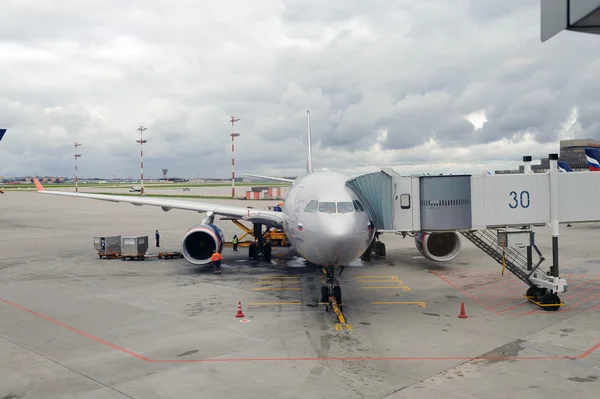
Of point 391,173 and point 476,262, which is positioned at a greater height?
point 391,173

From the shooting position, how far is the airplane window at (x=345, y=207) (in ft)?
51.6

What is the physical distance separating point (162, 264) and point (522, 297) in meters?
18.1

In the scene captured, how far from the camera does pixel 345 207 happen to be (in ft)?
52.0

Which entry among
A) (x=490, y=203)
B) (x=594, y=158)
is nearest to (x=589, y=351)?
(x=490, y=203)

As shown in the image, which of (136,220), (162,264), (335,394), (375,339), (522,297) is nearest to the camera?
(335,394)

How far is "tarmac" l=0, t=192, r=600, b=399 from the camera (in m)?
10.4

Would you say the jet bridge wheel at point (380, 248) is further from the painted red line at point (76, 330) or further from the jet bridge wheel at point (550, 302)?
the painted red line at point (76, 330)

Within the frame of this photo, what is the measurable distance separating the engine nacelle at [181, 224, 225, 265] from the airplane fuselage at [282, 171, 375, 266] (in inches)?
308

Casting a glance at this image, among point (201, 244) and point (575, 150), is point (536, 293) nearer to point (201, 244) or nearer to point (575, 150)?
point (201, 244)

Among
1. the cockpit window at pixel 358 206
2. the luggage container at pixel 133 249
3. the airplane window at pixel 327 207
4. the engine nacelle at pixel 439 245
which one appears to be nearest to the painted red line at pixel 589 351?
the cockpit window at pixel 358 206

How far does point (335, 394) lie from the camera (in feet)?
32.3

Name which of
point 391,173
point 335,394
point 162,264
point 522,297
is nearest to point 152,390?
point 335,394

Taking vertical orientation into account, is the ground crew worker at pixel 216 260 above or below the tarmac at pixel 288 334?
above

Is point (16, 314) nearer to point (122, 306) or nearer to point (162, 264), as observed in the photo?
point (122, 306)
